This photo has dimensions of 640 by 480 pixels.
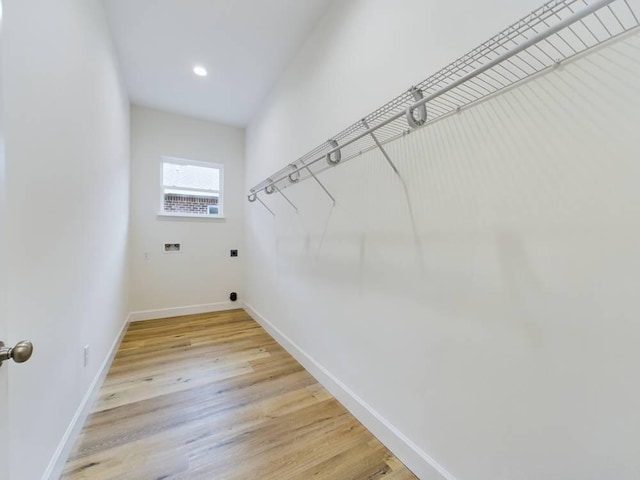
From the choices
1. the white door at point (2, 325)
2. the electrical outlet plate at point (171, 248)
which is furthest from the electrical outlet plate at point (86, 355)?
the electrical outlet plate at point (171, 248)

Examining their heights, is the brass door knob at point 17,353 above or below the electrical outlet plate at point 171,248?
below

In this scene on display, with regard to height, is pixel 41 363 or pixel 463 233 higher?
pixel 463 233

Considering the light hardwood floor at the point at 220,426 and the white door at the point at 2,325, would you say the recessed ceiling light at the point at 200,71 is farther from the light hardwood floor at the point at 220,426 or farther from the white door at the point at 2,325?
the light hardwood floor at the point at 220,426

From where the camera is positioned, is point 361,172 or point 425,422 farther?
point 361,172

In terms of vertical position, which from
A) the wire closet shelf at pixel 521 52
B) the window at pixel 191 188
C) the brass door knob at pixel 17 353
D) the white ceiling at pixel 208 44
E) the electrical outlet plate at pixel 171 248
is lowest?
the brass door knob at pixel 17 353

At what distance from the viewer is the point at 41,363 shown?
1.07 metres

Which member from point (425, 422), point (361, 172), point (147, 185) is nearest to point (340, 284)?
point (361, 172)

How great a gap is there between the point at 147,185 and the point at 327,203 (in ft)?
9.27

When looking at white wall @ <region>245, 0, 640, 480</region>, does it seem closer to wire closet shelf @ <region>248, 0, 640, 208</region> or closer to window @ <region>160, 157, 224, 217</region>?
wire closet shelf @ <region>248, 0, 640, 208</region>

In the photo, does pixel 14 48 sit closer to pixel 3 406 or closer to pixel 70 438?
pixel 3 406

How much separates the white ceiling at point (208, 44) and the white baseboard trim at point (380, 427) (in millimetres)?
2759

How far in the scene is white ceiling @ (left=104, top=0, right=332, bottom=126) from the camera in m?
1.99

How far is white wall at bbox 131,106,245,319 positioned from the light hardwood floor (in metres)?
1.20

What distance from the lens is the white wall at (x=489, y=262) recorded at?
748 mm
